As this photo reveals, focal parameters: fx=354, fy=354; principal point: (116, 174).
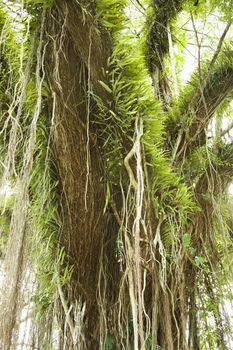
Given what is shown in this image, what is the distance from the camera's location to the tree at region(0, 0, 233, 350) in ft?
3.57

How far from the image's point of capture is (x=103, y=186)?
129cm

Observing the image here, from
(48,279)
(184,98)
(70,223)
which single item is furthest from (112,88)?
(48,279)

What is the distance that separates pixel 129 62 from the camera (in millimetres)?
1156

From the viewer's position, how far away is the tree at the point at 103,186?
109 centimetres

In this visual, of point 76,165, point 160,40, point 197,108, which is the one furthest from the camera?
point 160,40

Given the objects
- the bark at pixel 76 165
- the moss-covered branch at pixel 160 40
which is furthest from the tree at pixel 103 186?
the moss-covered branch at pixel 160 40

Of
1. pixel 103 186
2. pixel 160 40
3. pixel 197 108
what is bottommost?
pixel 103 186

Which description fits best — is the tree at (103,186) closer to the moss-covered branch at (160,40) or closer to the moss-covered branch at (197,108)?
the moss-covered branch at (197,108)

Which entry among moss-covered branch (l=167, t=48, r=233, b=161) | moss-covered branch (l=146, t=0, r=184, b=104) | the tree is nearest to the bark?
the tree

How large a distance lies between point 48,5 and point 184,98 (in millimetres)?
825

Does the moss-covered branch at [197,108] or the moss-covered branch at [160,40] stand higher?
the moss-covered branch at [160,40]

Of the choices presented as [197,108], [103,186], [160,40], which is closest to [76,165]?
[103,186]

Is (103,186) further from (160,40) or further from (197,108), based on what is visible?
(160,40)

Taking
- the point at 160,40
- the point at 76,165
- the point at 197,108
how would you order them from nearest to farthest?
the point at 76,165, the point at 197,108, the point at 160,40
